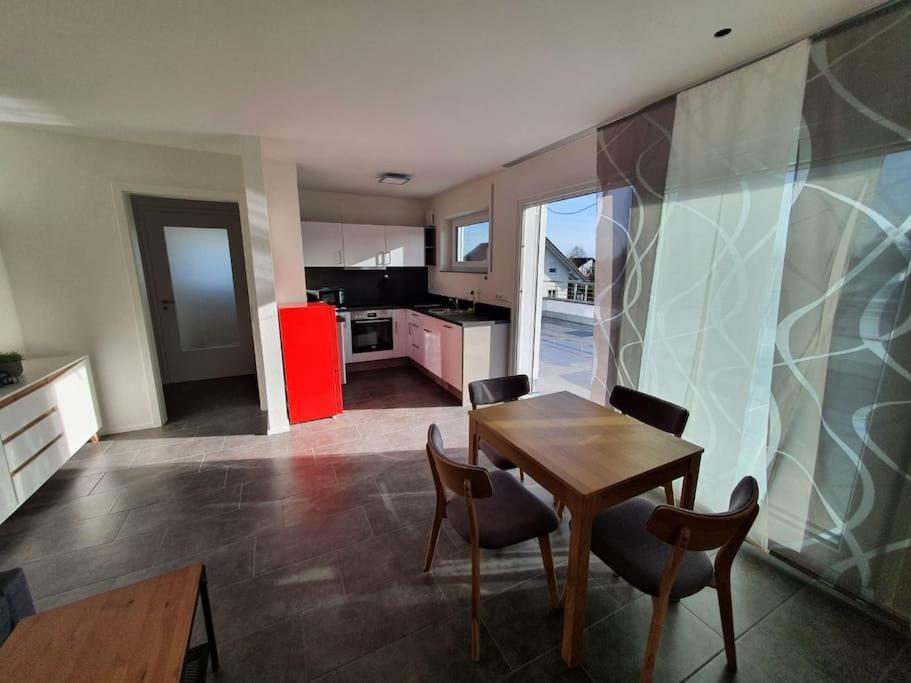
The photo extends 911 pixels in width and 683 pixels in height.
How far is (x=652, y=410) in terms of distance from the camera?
6.33 feet

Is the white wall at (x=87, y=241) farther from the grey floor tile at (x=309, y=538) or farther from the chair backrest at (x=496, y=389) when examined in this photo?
the chair backrest at (x=496, y=389)

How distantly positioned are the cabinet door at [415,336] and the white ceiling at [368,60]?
244cm

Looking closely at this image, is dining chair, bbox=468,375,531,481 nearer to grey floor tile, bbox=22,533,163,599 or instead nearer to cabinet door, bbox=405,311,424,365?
grey floor tile, bbox=22,533,163,599

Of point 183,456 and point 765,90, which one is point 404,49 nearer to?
point 765,90

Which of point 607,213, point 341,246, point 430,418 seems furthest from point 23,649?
point 341,246

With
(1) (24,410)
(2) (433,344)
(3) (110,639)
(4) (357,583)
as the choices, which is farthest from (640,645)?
(1) (24,410)

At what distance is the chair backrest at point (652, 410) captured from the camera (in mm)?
1786

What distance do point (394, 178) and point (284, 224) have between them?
4.35ft

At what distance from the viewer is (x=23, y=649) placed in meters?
0.96

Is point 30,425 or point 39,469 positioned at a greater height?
point 30,425

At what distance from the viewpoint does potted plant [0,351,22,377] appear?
2.20 metres

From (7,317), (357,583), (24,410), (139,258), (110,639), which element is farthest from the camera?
(139,258)

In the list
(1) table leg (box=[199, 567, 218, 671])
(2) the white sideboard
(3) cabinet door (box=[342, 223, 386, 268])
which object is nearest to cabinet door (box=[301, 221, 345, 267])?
(3) cabinet door (box=[342, 223, 386, 268])

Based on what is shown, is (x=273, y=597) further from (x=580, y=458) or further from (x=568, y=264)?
(x=568, y=264)
